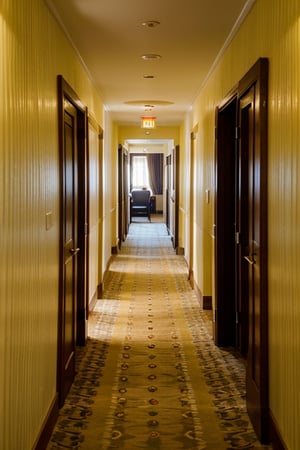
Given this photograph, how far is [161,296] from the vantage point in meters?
7.11

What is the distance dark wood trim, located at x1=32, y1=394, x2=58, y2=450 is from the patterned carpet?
0.17ft

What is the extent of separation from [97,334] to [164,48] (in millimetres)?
2777

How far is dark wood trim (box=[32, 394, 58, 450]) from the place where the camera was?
2863 mm

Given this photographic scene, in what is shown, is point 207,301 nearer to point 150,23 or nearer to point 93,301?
point 93,301

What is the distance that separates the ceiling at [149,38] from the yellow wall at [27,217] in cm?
33

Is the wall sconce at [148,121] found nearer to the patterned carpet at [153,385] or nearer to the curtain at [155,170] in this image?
the patterned carpet at [153,385]

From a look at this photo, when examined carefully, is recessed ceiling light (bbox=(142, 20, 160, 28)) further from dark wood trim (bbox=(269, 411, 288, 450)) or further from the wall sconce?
the wall sconce

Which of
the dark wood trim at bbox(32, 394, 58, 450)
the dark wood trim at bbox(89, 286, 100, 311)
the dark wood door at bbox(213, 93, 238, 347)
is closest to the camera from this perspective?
the dark wood trim at bbox(32, 394, 58, 450)

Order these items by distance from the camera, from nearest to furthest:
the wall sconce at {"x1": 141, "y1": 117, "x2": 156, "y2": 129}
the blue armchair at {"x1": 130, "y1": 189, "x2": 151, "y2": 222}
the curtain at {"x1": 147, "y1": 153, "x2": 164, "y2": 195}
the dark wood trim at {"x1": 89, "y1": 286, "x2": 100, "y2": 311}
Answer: the dark wood trim at {"x1": 89, "y1": 286, "x2": 100, "y2": 311} → the wall sconce at {"x1": 141, "y1": 117, "x2": 156, "y2": 129} → the blue armchair at {"x1": 130, "y1": 189, "x2": 151, "y2": 222} → the curtain at {"x1": 147, "y1": 153, "x2": 164, "y2": 195}

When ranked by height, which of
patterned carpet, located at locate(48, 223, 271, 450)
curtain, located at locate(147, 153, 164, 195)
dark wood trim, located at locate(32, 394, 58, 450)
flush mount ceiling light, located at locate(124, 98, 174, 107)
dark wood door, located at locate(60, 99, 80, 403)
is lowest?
patterned carpet, located at locate(48, 223, 271, 450)

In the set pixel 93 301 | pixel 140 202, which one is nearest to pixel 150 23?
pixel 93 301

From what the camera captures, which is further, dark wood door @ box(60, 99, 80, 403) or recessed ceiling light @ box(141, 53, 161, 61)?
recessed ceiling light @ box(141, 53, 161, 61)

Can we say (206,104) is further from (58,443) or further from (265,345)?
(58,443)

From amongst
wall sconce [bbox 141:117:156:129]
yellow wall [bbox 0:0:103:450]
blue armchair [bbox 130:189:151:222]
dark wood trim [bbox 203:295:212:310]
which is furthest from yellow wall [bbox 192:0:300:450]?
blue armchair [bbox 130:189:151:222]
